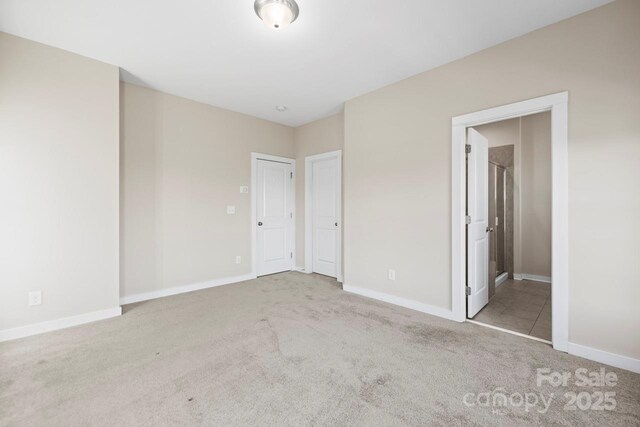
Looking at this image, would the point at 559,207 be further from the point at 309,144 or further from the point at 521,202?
the point at 309,144

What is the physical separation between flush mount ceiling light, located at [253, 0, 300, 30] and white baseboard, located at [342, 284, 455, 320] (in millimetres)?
3073

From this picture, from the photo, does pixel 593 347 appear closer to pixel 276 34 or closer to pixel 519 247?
pixel 519 247

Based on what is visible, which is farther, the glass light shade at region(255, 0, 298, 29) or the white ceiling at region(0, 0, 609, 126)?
the white ceiling at region(0, 0, 609, 126)

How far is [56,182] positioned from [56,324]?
1.39 metres

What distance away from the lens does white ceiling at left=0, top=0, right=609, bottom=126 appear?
2.12 meters

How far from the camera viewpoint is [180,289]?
3.82m

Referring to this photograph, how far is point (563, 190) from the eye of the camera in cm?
221

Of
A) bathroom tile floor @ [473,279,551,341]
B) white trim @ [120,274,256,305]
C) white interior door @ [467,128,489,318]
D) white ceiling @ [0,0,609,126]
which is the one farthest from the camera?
white trim @ [120,274,256,305]

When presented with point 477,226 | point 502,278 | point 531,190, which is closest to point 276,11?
A: point 477,226

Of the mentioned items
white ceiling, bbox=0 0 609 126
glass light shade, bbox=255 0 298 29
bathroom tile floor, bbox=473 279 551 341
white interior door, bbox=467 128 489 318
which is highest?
white ceiling, bbox=0 0 609 126

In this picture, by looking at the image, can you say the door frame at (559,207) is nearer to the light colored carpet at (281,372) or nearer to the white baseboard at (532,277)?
the light colored carpet at (281,372)

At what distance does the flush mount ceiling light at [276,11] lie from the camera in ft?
6.55

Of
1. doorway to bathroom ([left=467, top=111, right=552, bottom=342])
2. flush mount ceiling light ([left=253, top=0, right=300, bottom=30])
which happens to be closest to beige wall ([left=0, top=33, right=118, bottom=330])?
flush mount ceiling light ([left=253, top=0, right=300, bottom=30])

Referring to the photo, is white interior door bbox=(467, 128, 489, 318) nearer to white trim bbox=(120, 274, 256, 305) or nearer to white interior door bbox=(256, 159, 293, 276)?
white interior door bbox=(256, 159, 293, 276)
